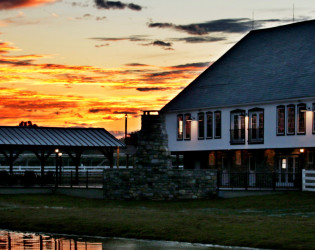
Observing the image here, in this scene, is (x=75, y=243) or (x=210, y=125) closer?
(x=75, y=243)

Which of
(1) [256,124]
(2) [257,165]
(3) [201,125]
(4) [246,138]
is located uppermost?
(3) [201,125]

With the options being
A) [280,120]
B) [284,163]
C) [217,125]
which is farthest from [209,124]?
[280,120]

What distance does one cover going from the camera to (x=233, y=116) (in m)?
56.3

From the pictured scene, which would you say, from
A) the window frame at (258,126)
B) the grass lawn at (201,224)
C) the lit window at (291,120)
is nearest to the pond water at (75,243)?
the grass lawn at (201,224)

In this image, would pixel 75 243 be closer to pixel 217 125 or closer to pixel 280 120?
pixel 280 120

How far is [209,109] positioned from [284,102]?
762cm

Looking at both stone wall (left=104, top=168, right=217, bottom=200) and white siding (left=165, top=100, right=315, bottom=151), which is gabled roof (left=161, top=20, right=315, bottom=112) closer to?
white siding (left=165, top=100, right=315, bottom=151)

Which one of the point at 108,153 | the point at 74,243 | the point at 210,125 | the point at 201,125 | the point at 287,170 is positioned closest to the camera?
the point at 74,243

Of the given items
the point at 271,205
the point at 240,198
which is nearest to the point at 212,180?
the point at 240,198

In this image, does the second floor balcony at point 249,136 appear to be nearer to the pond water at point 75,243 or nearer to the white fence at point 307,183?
the white fence at point 307,183

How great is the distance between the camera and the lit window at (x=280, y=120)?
52.4 meters

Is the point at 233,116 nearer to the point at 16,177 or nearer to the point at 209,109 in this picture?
the point at 209,109

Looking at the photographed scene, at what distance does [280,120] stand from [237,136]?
452 centimetres

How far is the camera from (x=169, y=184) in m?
45.6
